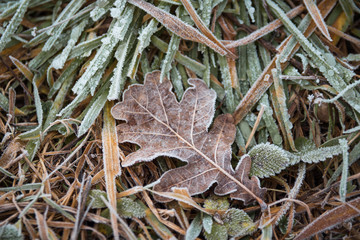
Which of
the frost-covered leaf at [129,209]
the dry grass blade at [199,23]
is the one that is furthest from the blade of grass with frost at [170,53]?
the frost-covered leaf at [129,209]

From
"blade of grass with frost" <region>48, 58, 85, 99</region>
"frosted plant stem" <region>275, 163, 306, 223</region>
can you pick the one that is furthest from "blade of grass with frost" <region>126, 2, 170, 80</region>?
"frosted plant stem" <region>275, 163, 306, 223</region>

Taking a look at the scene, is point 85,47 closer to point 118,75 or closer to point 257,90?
point 118,75

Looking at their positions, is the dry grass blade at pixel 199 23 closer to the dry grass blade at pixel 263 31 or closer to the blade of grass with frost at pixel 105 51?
the dry grass blade at pixel 263 31

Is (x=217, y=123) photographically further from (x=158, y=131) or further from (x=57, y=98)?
(x=57, y=98)

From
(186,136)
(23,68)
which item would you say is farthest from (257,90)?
(23,68)

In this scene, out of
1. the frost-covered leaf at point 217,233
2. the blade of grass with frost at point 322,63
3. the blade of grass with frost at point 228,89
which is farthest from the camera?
the blade of grass with frost at point 228,89

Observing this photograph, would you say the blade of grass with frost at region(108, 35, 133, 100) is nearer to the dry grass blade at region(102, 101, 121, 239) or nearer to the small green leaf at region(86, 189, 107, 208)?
the dry grass blade at region(102, 101, 121, 239)
